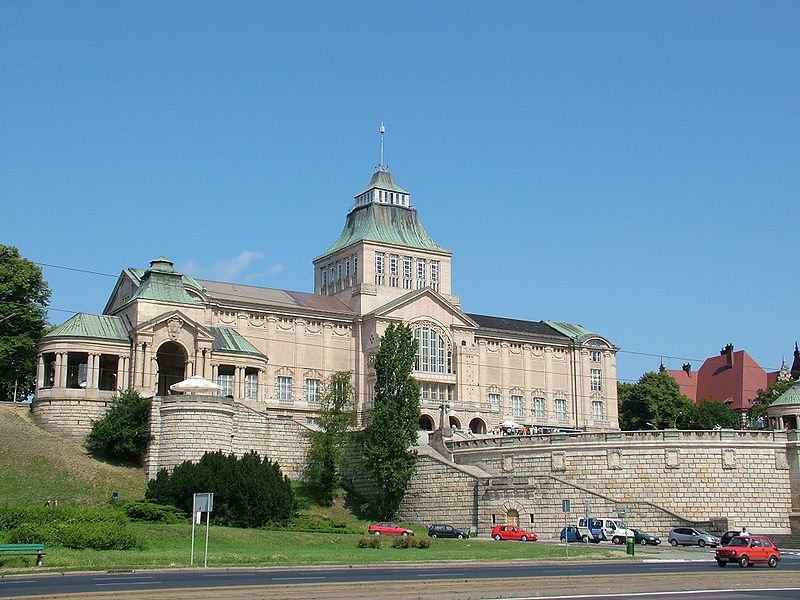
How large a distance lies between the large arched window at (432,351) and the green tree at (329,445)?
18.5m

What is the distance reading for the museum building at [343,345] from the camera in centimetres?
7812

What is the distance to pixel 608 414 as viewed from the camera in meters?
112

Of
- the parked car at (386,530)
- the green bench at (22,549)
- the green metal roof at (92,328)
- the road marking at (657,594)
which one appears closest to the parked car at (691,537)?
the parked car at (386,530)

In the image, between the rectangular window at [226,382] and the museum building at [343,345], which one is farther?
the rectangular window at [226,382]

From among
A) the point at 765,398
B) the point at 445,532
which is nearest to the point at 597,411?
the point at 765,398

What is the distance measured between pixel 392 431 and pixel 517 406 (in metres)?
35.5

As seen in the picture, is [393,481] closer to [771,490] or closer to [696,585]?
[771,490]

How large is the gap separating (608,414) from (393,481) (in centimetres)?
4518

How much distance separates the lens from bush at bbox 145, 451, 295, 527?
63.0 meters

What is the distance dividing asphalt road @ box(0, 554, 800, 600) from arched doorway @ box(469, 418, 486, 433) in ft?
189

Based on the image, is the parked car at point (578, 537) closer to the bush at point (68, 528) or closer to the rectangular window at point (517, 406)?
the bush at point (68, 528)

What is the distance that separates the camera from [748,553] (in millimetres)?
43188

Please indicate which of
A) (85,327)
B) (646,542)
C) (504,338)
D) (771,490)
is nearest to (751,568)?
(646,542)

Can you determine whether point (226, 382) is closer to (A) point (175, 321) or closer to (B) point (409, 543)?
(A) point (175, 321)
